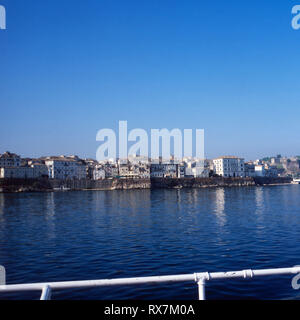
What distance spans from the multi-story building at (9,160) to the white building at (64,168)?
39.8 feet

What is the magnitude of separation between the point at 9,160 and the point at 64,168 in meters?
21.5

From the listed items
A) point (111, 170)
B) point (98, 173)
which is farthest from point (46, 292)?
point (111, 170)

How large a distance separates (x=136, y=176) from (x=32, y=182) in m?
46.0

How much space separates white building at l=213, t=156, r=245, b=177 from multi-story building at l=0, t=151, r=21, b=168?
286ft

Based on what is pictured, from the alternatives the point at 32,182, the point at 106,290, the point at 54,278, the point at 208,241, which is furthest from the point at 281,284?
the point at 32,182

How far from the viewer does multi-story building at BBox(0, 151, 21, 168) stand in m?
128

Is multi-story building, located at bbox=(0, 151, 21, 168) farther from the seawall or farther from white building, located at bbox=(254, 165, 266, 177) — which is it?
white building, located at bbox=(254, 165, 266, 177)

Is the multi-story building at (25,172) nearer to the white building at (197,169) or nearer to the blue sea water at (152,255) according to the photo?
the white building at (197,169)

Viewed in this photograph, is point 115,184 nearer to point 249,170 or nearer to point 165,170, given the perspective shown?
point 165,170

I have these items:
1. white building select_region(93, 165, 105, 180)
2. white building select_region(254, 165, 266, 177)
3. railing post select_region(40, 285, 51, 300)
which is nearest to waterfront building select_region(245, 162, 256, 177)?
white building select_region(254, 165, 266, 177)

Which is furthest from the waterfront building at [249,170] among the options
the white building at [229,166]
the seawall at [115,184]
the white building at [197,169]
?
the white building at [197,169]

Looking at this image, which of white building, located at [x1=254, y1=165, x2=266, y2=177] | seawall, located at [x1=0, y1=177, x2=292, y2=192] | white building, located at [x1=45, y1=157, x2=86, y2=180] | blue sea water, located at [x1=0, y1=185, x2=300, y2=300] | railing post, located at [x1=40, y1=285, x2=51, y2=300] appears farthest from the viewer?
white building, located at [x1=254, y1=165, x2=266, y2=177]

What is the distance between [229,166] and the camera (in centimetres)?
16500

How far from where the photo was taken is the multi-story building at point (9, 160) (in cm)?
12750
